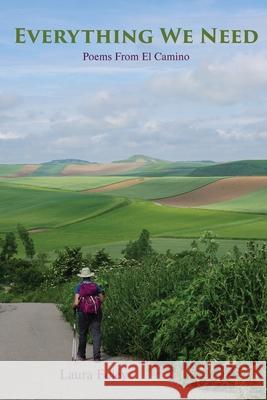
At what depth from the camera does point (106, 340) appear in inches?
557

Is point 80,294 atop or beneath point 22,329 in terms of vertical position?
atop

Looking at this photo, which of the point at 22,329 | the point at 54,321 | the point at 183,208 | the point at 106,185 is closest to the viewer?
the point at 22,329

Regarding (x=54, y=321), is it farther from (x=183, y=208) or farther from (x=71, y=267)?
(x=183, y=208)

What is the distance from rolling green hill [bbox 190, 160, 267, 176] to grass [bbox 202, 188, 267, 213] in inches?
569

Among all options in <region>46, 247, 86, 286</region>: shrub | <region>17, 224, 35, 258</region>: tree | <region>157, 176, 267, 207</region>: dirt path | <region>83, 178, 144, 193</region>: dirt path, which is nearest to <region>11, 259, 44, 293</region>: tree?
<region>17, 224, 35, 258</region>: tree

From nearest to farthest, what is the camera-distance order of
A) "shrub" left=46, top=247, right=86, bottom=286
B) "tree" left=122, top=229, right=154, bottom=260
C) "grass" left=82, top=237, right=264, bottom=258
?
1. "shrub" left=46, top=247, right=86, bottom=286
2. "tree" left=122, top=229, right=154, bottom=260
3. "grass" left=82, top=237, right=264, bottom=258

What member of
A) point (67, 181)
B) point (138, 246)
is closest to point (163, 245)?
point (138, 246)

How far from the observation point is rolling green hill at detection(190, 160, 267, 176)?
79625 millimetres

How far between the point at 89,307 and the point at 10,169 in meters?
85.4

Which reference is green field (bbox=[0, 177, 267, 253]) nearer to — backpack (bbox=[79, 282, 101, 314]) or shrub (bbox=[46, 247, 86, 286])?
shrub (bbox=[46, 247, 86, 286])

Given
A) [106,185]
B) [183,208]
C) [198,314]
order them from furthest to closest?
[106,185] → [183,208] → [198,314]

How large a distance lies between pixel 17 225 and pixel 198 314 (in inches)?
1952

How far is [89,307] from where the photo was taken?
1288cm

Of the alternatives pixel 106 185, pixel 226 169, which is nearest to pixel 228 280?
pixel 106 185
